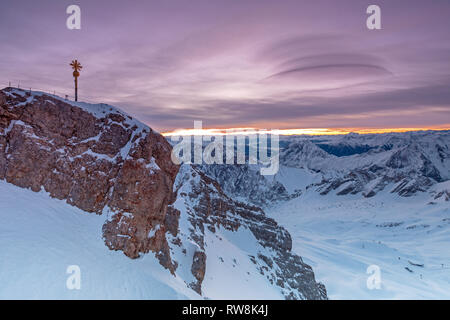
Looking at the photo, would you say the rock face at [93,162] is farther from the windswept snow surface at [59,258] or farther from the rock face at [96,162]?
the windswept snow surface at [59,258]

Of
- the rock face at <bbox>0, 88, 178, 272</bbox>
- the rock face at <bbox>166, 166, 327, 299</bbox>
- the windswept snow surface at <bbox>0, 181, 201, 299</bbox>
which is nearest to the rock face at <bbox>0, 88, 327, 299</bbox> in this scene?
the rock face at <bbox>0, 88, 178, 272</bbox>

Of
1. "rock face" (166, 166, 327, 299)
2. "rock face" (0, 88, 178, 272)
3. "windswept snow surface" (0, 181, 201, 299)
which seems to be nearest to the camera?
"windswept snow surface" (0, 181, 201, 299)

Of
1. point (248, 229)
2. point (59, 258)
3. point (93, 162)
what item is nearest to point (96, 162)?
point (93, 162)

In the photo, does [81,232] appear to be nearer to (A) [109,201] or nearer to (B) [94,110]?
(A) [109,201]

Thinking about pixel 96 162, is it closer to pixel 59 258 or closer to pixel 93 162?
pixel 93 162

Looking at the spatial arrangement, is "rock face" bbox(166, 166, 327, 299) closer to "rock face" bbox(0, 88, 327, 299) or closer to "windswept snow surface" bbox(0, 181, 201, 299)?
"rock face" bbox(0, 88, 327, 299)

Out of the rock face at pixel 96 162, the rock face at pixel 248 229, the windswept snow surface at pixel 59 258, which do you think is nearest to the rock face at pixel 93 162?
the rock face at pixel 96 162
